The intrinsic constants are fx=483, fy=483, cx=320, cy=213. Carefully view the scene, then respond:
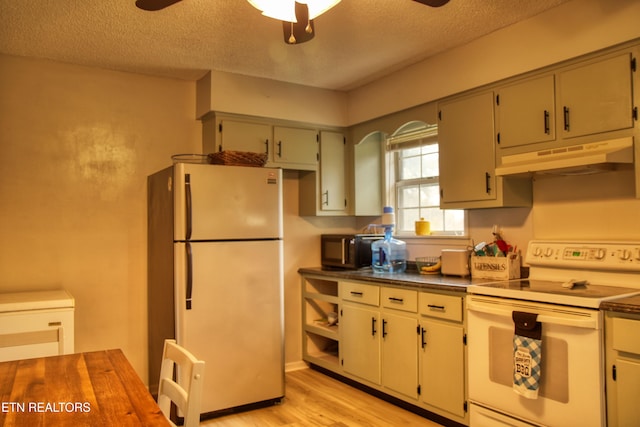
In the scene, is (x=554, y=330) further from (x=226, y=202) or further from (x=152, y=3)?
(x=152, y=3)

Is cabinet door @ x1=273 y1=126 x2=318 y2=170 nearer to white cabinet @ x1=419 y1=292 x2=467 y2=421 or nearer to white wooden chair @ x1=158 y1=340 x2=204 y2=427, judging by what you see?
white cabinet @ x1=419 y1=292 x2=467 y2=421

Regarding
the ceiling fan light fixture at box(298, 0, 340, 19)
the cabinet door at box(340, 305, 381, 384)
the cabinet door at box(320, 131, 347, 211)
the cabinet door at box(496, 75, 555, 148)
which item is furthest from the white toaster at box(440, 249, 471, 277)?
the ceiling fan light fixture at box(298, 0, 340, 19)

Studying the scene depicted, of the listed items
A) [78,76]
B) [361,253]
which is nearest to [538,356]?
[361,253]

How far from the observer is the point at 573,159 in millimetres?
2455

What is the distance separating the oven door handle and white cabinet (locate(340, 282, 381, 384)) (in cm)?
94

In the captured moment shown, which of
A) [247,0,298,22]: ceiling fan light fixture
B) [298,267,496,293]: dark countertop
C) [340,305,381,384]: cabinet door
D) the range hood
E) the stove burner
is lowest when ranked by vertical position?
[340,305,381,384]: cabinet door

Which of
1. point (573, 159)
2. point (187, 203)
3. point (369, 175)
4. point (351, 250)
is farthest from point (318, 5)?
point (369, 175)

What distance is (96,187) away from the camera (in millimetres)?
3510

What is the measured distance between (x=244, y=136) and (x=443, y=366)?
7.30 feet

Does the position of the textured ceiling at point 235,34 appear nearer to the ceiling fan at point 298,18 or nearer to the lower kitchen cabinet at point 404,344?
the ceiling fan at point 298,18

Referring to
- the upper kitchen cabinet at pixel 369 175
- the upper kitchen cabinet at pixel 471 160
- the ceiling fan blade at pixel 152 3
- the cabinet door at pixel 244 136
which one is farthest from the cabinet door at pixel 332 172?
the ceiling fan blade at pixel 152 3

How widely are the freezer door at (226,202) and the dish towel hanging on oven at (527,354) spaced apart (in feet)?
5.66

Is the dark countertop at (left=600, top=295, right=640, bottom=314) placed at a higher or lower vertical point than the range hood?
lower

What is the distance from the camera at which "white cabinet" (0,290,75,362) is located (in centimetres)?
266
